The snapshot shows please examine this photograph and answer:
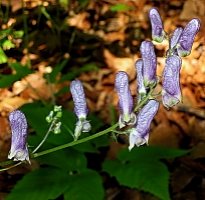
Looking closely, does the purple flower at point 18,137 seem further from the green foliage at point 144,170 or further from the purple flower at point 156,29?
the green foliage at point 144,170

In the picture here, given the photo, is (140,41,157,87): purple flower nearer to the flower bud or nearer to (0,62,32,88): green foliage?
the flower bud

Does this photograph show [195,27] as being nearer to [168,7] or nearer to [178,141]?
[178,141]

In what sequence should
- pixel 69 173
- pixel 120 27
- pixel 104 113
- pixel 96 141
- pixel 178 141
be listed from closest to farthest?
pixel 69 173
pixel 96 141
pixel 178 141
pixel 104 113
pixel 120 27

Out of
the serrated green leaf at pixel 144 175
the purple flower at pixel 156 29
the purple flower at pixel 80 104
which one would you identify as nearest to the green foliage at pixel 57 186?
the serrated green leaf at pixel 144 175

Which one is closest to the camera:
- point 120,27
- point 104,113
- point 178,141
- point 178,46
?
point 178,46

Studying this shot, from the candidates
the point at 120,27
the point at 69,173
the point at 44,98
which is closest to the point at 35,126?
the point at 69,173

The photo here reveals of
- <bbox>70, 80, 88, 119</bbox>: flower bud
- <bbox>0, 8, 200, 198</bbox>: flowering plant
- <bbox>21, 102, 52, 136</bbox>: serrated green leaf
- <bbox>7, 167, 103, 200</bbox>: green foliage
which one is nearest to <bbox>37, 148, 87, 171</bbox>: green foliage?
<bbox>7, 167, 103, 200</bbox>: green foliage

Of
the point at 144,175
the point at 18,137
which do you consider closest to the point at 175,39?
the point at 18,137

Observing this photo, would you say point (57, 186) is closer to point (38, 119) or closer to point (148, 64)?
point (38, 119)
